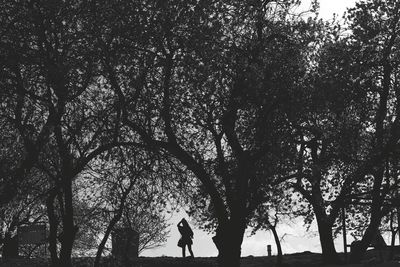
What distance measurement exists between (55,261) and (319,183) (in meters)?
12.9

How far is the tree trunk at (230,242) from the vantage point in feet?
89.4

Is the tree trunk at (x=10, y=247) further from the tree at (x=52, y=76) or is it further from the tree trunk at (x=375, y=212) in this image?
the tree trunk at (x=375, y=212)

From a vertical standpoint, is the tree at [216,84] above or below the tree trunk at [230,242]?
above

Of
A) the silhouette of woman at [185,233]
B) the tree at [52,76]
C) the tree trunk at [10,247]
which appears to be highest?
the tree at [52,76]

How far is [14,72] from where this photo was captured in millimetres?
24375

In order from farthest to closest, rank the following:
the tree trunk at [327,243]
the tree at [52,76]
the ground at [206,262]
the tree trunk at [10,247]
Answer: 1. the tree trunk at [10,247]
2. the tree trunk at [327,243]
3. the ground at [206,262]
4. the tree at [52,76]

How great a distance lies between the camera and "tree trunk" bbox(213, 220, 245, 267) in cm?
2723

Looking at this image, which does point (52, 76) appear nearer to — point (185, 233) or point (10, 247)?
point (185, 233)

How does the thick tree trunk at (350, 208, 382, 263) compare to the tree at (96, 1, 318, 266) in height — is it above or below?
below

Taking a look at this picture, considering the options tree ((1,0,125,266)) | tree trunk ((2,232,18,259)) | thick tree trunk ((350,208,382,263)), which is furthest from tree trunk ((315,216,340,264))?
tree trunk ((2,232,18,259))

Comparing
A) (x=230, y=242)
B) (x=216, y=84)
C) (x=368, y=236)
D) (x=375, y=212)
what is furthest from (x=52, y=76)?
(x=368, y=236)

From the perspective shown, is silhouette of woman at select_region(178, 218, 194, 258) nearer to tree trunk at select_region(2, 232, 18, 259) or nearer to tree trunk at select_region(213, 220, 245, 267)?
tree trunk at select_region(213, 220, 245, 267)

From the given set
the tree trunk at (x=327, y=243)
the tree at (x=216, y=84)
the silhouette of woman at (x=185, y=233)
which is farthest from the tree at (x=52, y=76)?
the tree trunk at (x=327, y=243)

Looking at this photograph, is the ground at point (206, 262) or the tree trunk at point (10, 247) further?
the tree trunk at point (10, 247)
